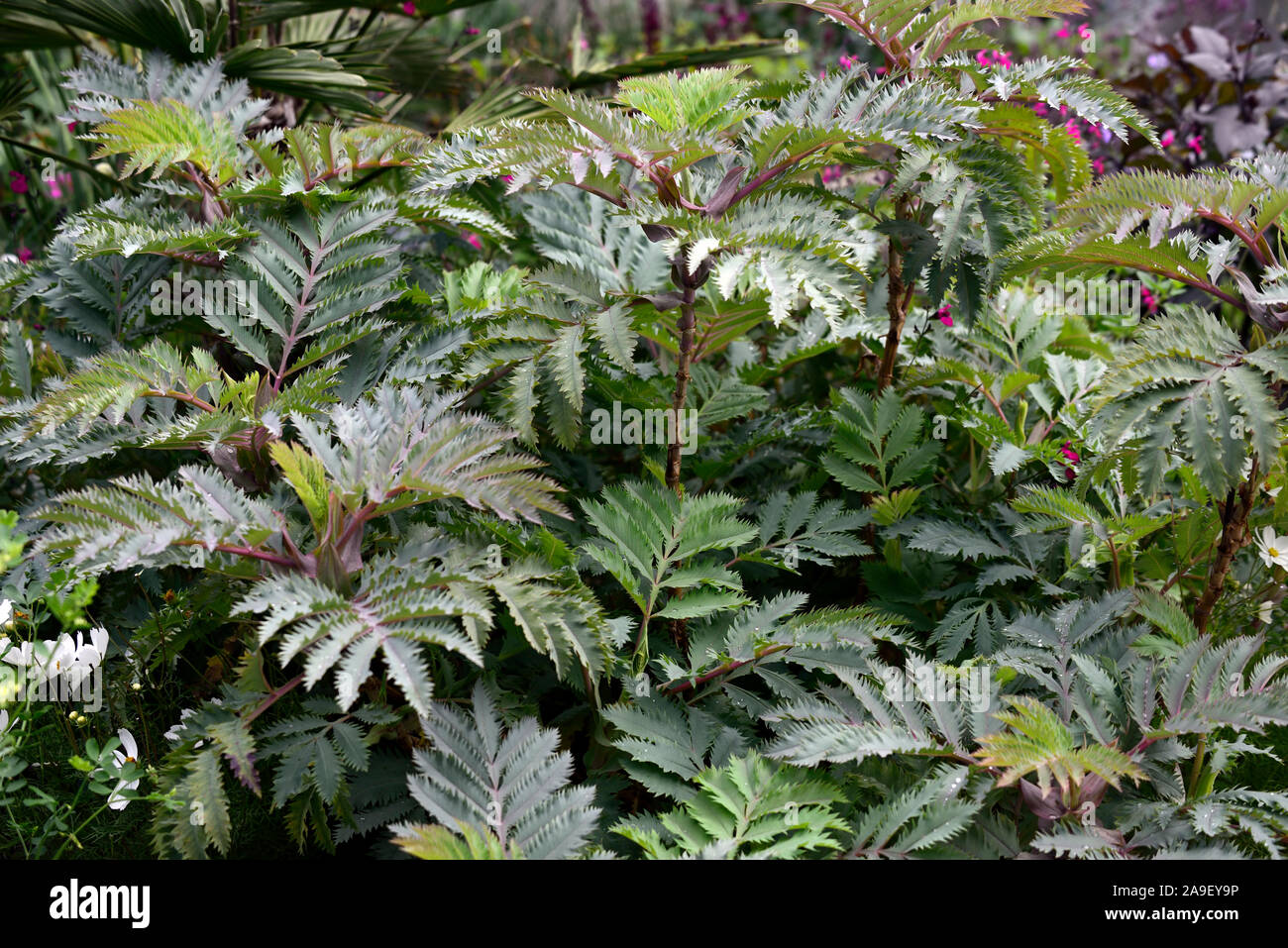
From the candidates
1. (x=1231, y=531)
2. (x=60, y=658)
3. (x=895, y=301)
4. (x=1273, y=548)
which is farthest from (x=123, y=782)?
(x=1273, y=548)

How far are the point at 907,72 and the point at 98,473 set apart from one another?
2.01 metres

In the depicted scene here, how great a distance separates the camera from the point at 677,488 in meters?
1.95

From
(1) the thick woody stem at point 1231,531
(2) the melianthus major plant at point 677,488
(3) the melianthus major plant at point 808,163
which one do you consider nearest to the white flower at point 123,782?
(2) the melianthus major plant at point 677,488

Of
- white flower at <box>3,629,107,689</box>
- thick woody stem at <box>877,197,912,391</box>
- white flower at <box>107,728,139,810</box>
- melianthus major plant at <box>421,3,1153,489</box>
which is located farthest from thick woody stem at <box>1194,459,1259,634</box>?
white flower at <box>3,629,107,689</box>

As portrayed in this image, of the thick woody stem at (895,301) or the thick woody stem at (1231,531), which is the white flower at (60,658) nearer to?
the thick woody stem at (895,301)

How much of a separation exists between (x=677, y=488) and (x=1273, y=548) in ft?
3.66

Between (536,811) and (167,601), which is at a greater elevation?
(167,601)

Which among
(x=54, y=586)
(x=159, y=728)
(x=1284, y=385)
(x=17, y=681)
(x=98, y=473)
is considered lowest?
(x=159, y=728)

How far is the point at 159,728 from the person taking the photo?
6.49 ft

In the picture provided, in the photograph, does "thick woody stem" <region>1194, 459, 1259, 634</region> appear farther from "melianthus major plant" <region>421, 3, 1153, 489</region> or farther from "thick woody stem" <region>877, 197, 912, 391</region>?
"thick woody stem" <region>877, 197, 912, 391</region>
